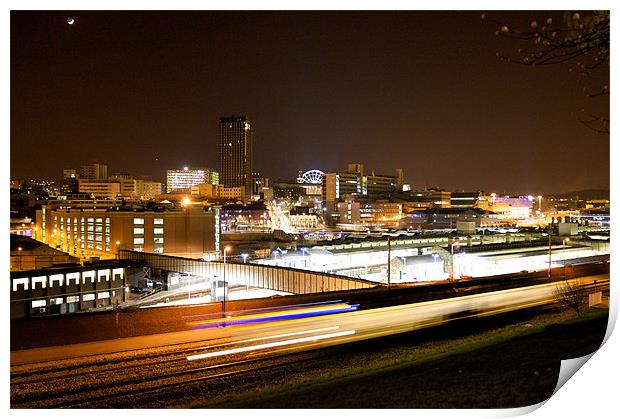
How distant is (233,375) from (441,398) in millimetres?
1605

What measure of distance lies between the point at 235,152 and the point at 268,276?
86348 millimetres

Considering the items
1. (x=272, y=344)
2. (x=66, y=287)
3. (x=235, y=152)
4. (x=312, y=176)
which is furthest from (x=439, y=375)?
(x=235, y=152)

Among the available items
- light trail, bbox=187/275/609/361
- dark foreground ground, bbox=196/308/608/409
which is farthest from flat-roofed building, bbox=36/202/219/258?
dark foreground ground, bbox=196/308/608/409

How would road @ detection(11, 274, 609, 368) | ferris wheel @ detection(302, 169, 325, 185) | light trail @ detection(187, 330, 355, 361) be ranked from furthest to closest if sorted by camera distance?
ferris wheel @ detection(302, 169, 325, 185) < road @ detection(11, 274, 609, 368) < light trail @ detection(187, 330, 355, 361)

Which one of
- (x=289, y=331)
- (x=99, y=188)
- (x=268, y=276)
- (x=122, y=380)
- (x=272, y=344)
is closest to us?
(x=122, y=380)

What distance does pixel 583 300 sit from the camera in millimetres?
6375

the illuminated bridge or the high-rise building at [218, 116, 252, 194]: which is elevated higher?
the high-rise building at [218, 116, 252, 194]

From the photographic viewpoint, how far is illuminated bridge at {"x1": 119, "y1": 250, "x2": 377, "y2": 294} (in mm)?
8203

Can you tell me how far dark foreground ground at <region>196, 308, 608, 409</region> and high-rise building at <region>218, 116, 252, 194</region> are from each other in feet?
291

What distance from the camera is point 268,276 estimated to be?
31.9ft

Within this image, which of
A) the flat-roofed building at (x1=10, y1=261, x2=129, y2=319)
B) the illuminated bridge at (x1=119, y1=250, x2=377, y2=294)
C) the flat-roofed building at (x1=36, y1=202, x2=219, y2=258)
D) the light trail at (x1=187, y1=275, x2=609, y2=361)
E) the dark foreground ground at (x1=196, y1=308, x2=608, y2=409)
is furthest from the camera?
the flat-roofed building at (x1=36, y1=202, x2=219, y2=258)

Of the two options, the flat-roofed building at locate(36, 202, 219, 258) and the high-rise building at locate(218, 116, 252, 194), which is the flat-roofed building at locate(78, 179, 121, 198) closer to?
the flat-roofed building at locate(36, 202, 219, 258)

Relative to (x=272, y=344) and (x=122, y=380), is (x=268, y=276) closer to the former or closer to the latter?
(x=272, y=344)

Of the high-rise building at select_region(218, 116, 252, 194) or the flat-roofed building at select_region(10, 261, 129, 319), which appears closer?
the flat-roofed building at select_region(10, 261, 129, 319)
